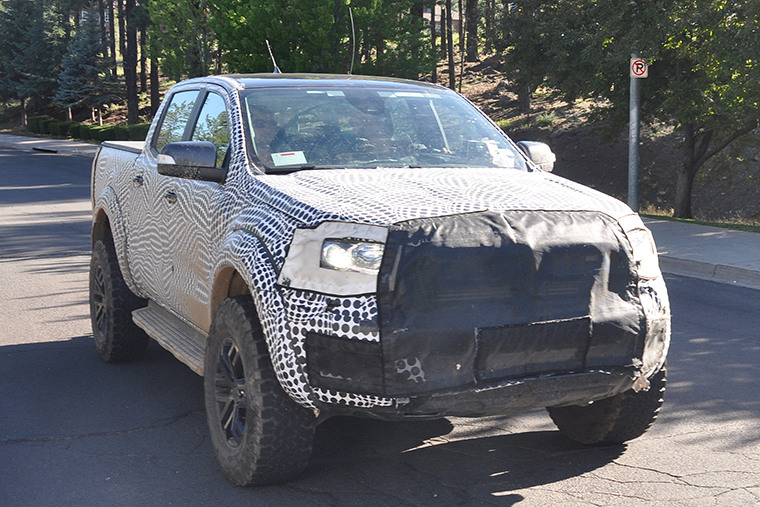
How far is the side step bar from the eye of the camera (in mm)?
4949

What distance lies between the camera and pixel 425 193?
413cm

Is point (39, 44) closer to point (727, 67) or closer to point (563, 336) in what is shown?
point (727, 67)

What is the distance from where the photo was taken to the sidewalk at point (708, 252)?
10859mm

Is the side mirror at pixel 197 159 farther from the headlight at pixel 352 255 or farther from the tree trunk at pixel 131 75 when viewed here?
the tree trunk at pixel 131 75

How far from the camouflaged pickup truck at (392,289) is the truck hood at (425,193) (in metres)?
0.01

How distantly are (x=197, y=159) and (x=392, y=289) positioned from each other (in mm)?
1714

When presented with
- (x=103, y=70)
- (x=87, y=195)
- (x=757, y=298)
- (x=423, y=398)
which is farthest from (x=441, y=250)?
(x=103, y=70)

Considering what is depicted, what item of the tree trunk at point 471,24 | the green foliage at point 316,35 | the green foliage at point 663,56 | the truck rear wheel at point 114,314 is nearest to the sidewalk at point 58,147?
the green foliage at point 316,35

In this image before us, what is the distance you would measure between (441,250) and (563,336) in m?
0.64

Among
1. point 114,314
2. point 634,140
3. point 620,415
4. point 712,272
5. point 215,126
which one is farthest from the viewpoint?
point 634,140

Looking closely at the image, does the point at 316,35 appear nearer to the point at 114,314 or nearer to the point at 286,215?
the point at 114,314

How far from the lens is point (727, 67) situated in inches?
661

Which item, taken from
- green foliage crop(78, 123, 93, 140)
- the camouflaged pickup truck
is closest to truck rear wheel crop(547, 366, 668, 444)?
the camouflaged pickup truck

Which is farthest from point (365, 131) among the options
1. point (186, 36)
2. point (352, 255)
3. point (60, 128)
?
point (60, 128)
